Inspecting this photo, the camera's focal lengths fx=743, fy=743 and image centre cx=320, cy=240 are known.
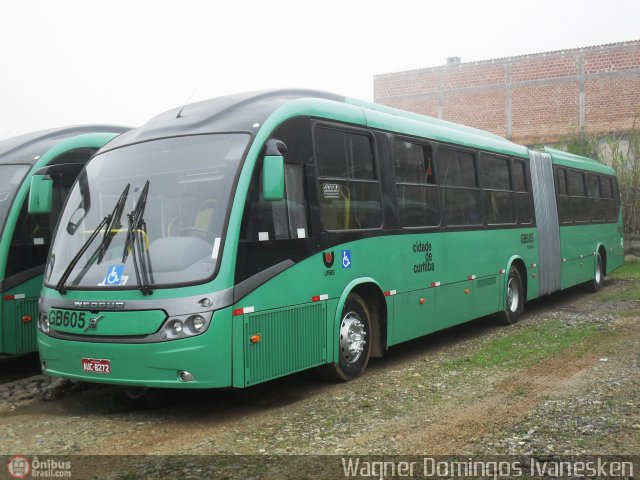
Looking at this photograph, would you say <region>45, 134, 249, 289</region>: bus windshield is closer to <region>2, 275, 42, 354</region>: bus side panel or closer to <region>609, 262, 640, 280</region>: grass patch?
<region>2, 275, 42, 354</region>: bus side panel

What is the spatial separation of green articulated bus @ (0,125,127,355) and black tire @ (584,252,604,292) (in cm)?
1266

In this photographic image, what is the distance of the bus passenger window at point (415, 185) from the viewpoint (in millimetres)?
9242

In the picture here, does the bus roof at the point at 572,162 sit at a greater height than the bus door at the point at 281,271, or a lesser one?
greater

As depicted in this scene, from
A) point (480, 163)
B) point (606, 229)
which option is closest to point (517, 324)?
point (480, 163)

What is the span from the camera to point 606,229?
18.6 m

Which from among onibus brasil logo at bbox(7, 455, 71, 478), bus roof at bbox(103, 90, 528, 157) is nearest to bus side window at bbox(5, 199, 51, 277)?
bus roof at bbox(103, 90, 528, 157)

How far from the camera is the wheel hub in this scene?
7986mm

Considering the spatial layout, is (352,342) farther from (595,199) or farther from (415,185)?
(595,199)

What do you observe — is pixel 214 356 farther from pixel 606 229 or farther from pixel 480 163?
pixel 606 229

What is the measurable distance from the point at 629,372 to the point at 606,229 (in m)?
11.2

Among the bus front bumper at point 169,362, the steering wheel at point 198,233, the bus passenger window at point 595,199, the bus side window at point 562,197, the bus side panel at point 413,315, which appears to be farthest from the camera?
the bus passenger window at point 595,199

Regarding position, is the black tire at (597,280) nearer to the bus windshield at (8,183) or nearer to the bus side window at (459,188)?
the bus side window at (459,188)

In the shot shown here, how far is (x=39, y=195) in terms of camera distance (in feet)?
26.2

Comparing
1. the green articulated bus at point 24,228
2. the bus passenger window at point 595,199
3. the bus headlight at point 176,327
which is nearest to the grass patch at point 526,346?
the bus headlight at point 176,327
